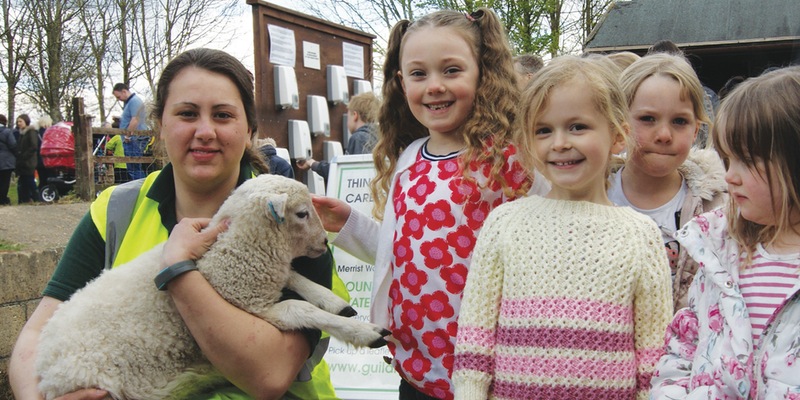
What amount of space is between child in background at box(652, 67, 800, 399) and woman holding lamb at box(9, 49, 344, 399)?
1383 mm

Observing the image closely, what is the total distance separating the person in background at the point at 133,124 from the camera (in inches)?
445

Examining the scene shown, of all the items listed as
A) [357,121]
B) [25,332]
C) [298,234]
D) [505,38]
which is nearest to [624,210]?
[505,38]

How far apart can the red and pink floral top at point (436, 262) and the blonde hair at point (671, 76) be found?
31.0 inches

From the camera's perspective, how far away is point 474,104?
271cm

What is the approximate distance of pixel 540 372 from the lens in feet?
6.81

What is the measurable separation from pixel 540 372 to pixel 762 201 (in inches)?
33.3

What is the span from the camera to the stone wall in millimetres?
4957

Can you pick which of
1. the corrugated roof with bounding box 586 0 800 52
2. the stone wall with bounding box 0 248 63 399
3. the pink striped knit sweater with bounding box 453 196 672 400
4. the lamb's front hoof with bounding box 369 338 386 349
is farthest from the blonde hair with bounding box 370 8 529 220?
the corrugated roof with bounding box 586 0 800 52

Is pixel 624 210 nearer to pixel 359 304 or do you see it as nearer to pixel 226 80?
pixel 226 80

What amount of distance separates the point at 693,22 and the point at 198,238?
1464 centimetres

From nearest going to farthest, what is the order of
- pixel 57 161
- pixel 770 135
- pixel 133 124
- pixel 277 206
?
pixel 770 135
pixel 277 206
pixel 133 124
pixel 57 161

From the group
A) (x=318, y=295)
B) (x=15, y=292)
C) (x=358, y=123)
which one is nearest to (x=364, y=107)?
(x=358, y=123)

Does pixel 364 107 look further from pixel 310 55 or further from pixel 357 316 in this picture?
pixel 357 316

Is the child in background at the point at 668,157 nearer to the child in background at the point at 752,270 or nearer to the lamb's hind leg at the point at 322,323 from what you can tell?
the child in background at the point at 752,270
